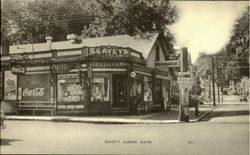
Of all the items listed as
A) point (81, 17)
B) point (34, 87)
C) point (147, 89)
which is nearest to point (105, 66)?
point (147, 89)

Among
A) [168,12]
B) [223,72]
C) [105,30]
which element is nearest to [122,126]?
[105,30]

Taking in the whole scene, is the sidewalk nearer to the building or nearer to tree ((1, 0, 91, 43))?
the building

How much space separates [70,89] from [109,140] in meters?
0.67

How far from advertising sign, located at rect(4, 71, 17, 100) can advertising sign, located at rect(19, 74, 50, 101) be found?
0.22 feet

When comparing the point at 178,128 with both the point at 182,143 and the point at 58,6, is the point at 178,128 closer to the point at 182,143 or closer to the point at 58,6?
the point at 182,143

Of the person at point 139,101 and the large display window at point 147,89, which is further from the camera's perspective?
the large display window at point 147,89

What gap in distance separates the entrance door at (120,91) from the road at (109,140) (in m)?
0.26

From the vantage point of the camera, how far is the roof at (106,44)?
3.29 meters

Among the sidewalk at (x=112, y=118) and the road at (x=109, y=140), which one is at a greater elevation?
the sidewalk at (x=112, y=118)

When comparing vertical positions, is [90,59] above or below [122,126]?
above

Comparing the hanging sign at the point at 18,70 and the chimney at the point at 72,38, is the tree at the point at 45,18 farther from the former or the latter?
the hanging sign at the point at 18,70

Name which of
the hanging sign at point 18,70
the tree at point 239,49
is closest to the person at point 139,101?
the tree at point 239,49

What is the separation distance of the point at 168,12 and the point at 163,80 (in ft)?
3.89

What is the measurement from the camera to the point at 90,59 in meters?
3.74
